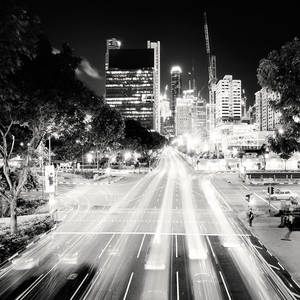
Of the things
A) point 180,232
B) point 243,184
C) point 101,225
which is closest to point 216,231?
point 180,232

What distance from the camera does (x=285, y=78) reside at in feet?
68.8

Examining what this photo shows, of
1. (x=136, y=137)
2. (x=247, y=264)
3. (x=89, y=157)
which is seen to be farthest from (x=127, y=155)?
(x=247, y=264)

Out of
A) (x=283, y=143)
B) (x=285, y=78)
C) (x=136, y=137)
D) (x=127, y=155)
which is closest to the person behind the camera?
(x=285, y=78)

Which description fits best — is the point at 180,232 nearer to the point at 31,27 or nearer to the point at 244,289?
the point at 244,289

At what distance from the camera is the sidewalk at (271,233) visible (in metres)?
20.0

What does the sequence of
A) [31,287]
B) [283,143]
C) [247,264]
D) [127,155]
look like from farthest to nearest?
[127,155] < [283,143] < [247,264] < [31,287]

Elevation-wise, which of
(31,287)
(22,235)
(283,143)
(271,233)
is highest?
(283,143)

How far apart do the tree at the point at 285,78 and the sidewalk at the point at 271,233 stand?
7527mm

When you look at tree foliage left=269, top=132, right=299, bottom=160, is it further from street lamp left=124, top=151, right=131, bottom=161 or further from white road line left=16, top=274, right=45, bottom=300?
street lamp left=124, top=151, right=131, bottom=161

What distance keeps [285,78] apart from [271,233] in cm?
1179

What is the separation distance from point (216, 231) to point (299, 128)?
9.88 metres

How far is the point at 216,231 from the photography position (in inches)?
1084

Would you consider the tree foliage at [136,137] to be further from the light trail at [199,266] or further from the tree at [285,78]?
the tree at [285,78]

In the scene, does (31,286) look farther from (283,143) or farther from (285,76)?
(283,143)
